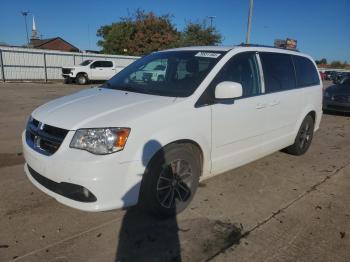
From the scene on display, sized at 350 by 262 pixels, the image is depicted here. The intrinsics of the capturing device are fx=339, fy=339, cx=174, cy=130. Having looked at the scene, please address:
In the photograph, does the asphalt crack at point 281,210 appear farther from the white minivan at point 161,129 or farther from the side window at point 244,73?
the side window at point 244,73

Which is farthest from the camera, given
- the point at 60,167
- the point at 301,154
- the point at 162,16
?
the point at 162,16

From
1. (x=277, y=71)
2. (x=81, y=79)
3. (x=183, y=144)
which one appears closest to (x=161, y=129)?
(x=183, y=144)

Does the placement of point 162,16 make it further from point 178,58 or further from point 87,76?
point 178,58

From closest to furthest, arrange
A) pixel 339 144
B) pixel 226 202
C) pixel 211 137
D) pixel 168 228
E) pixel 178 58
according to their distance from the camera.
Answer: pixel 168 228 < pixel 211 137 < pixel 226 202 < pixel 178 58 < pixel 339 144

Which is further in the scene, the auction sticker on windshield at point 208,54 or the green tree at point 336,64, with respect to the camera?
the green tree at point 336,64

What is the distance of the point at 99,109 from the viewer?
337 cm

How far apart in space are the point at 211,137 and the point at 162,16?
45.8 meters

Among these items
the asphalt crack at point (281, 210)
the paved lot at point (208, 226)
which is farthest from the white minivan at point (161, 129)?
the asphalt crack at point (281, 210)

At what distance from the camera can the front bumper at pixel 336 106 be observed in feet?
37.8

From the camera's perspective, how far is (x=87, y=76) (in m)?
24.4

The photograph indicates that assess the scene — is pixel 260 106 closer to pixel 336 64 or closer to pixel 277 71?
pixel 277 71

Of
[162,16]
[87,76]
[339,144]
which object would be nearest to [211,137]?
[339,144]

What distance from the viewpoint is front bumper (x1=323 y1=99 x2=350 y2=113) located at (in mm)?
11508

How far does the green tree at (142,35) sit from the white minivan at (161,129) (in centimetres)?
4139
